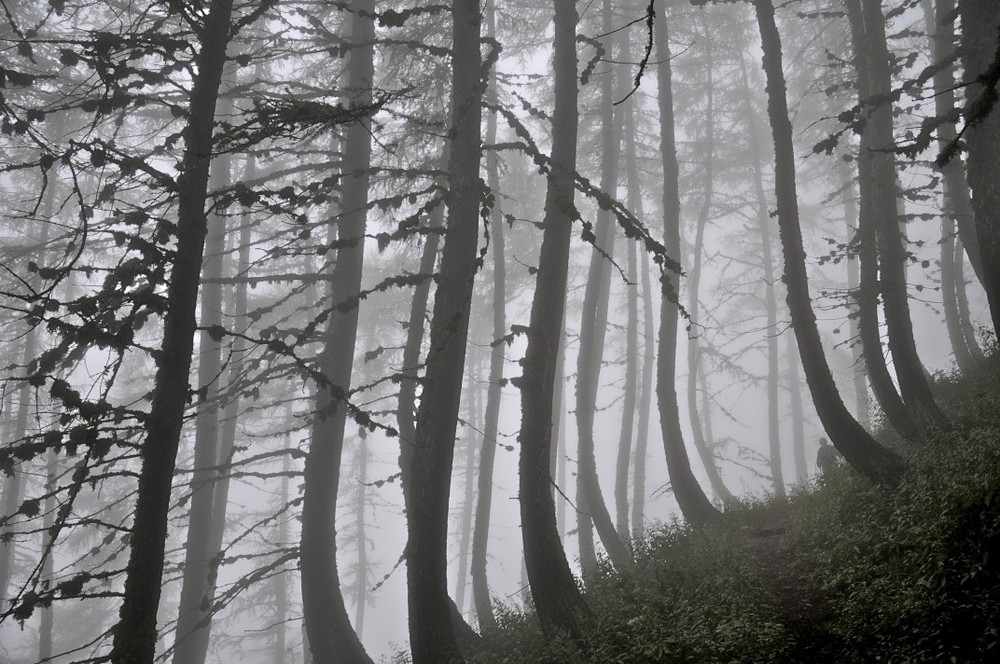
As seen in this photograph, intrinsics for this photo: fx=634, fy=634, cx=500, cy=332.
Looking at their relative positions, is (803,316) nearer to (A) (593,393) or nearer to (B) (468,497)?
(A) (593,393)

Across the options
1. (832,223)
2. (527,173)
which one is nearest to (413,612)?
(527,173)

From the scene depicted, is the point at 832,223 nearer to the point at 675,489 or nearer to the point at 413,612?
the point at 675,489

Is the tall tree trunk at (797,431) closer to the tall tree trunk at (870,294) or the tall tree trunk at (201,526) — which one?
the tall tree trunk at (870,294)

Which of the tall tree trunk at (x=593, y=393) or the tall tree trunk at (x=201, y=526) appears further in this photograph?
the tall tree trunk at (x=593, y=393)

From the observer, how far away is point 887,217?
10.7 m

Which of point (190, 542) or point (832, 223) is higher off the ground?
point (832, 223)

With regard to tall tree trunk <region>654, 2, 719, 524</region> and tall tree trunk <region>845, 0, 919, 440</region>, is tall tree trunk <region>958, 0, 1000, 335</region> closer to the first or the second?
tall tree trunk <region>845, 0, 919, 440</region>

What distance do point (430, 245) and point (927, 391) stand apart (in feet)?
29.1

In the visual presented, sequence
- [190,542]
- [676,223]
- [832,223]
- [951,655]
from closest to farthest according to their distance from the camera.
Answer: [951,655] → [190,542] → [676,223] → [832,223]

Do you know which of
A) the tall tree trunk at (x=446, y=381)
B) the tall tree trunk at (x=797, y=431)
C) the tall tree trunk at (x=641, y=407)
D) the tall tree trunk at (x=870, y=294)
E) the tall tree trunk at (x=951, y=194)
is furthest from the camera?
the tall tree trunk at (x=797, y=431)

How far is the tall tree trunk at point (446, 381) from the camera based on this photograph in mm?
7246

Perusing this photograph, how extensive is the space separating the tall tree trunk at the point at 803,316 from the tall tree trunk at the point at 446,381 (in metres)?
4.98

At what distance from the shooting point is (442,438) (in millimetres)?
7566

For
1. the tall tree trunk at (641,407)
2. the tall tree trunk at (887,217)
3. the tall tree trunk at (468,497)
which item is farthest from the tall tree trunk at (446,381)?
the tall tree trunk at (468,497)
